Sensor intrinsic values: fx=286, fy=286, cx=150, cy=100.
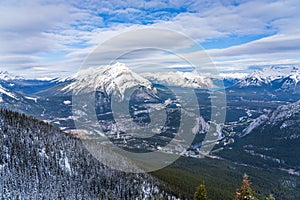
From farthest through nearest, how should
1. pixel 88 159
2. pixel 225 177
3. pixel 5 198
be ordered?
pixel 225 177
pixel 88 159
pixel 5 198

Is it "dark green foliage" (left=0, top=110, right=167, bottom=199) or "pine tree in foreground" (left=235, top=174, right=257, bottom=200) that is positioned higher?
"pine tree in foreground" (left=235, top=174, right=257, bottom=200)

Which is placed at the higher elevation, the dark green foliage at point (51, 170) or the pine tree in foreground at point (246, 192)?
the pine tree in foreground at point (246, 192)

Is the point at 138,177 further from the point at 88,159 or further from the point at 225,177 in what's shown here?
the point at 225,177

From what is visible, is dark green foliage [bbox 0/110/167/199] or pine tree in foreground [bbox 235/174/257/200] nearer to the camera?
pine tree in foreground [bbox 235/174/257/200]

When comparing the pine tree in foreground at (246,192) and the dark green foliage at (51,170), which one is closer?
the pine tree in foreground at (246,192)

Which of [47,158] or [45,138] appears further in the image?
[45,138]

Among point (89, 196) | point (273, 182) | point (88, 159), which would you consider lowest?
point (273, 182)

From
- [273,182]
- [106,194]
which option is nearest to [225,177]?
[273,182]

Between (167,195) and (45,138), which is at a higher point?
(45,138)

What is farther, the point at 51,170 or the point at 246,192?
the point at 51,170

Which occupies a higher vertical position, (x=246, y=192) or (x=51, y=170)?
(x=246, y=192)

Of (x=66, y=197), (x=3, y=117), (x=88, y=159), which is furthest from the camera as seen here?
(x=88, y=159)
